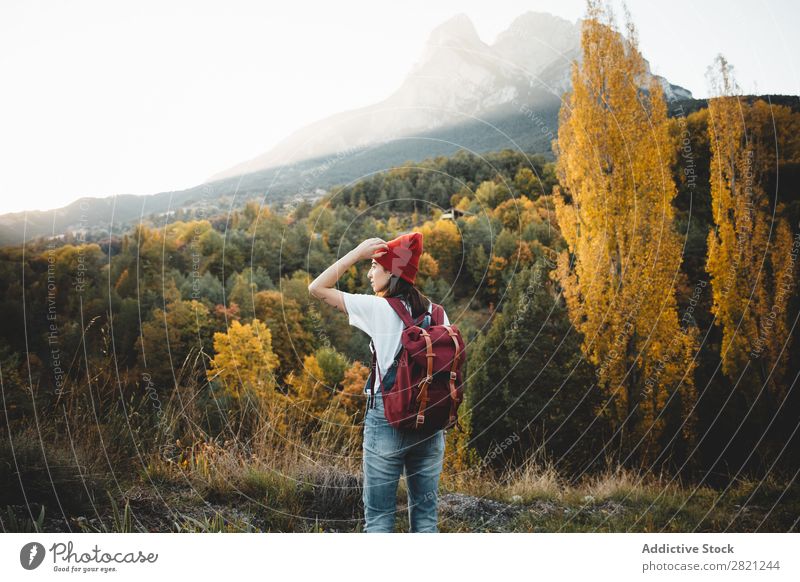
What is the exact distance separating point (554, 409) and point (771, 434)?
2.55 m

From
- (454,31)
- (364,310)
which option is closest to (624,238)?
(454,31)

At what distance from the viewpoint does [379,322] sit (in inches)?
91.4

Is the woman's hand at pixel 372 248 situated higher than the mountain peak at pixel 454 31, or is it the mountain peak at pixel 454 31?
the mountain peak at pixel 454 31

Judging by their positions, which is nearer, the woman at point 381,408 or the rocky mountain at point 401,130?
the woman at point 381,408

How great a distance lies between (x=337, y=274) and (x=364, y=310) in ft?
0.86

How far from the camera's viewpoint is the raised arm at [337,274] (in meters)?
2.34

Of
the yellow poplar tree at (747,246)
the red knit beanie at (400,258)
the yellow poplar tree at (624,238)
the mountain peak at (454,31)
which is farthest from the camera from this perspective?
the yellow poplar tree at (624,238)

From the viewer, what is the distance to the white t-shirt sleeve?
229 cm

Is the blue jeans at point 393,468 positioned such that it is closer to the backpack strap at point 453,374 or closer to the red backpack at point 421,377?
the red backpack at point 421,377

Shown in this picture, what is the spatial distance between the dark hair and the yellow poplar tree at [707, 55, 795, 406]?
196 inches

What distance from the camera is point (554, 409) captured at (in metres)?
7.41

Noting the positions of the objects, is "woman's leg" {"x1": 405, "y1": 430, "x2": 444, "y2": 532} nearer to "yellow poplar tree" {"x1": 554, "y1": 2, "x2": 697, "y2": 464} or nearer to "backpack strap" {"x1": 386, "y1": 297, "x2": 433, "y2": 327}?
"backpack strap" {"x1": 386, "y1": 297, "x2": 433, "y2": 327}

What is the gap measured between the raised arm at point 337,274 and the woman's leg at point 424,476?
2.44ft

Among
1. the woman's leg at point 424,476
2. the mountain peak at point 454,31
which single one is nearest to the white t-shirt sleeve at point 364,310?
the woman's leg at point 424,476
